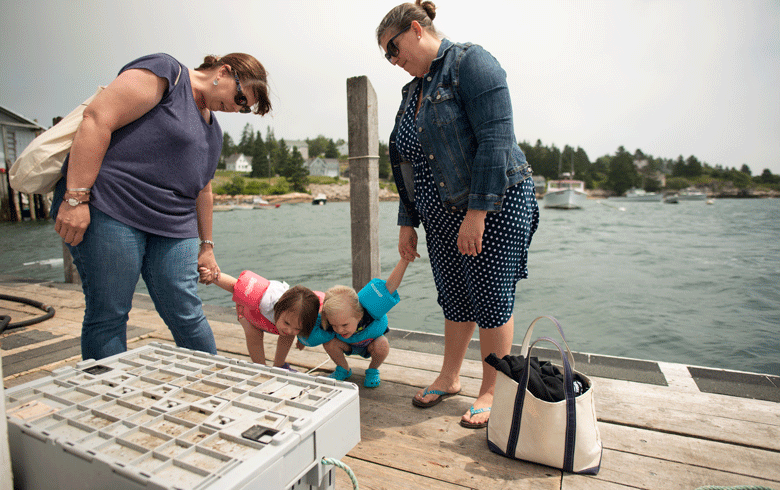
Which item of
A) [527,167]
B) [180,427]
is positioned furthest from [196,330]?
[527,167]

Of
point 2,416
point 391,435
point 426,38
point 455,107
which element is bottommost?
point 391,435

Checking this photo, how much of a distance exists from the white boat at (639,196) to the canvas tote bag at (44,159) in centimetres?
6534

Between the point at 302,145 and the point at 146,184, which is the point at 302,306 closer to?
the point at 146,184

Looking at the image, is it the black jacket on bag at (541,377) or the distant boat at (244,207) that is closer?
the black jacket on bag at (541,377)

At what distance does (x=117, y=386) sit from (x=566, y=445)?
1252 mm

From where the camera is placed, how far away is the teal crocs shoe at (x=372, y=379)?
1.93 metres

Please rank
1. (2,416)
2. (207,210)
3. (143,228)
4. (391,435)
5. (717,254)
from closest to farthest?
(2,416) < (143,228) < (391,435) < (207,210) < (717,254)

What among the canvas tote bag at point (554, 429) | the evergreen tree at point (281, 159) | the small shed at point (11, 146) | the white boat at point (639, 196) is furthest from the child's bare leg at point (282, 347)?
the white boat at point (639, 196)

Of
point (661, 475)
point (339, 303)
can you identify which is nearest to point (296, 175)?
point (339, 303)

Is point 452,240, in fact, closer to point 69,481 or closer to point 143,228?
point 143,228

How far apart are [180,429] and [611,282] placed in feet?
35.9

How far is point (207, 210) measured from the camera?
179cm

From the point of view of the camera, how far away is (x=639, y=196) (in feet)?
196

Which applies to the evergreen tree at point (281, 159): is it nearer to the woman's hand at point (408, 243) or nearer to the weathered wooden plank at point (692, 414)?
the woman's hand at point (408, 243)
